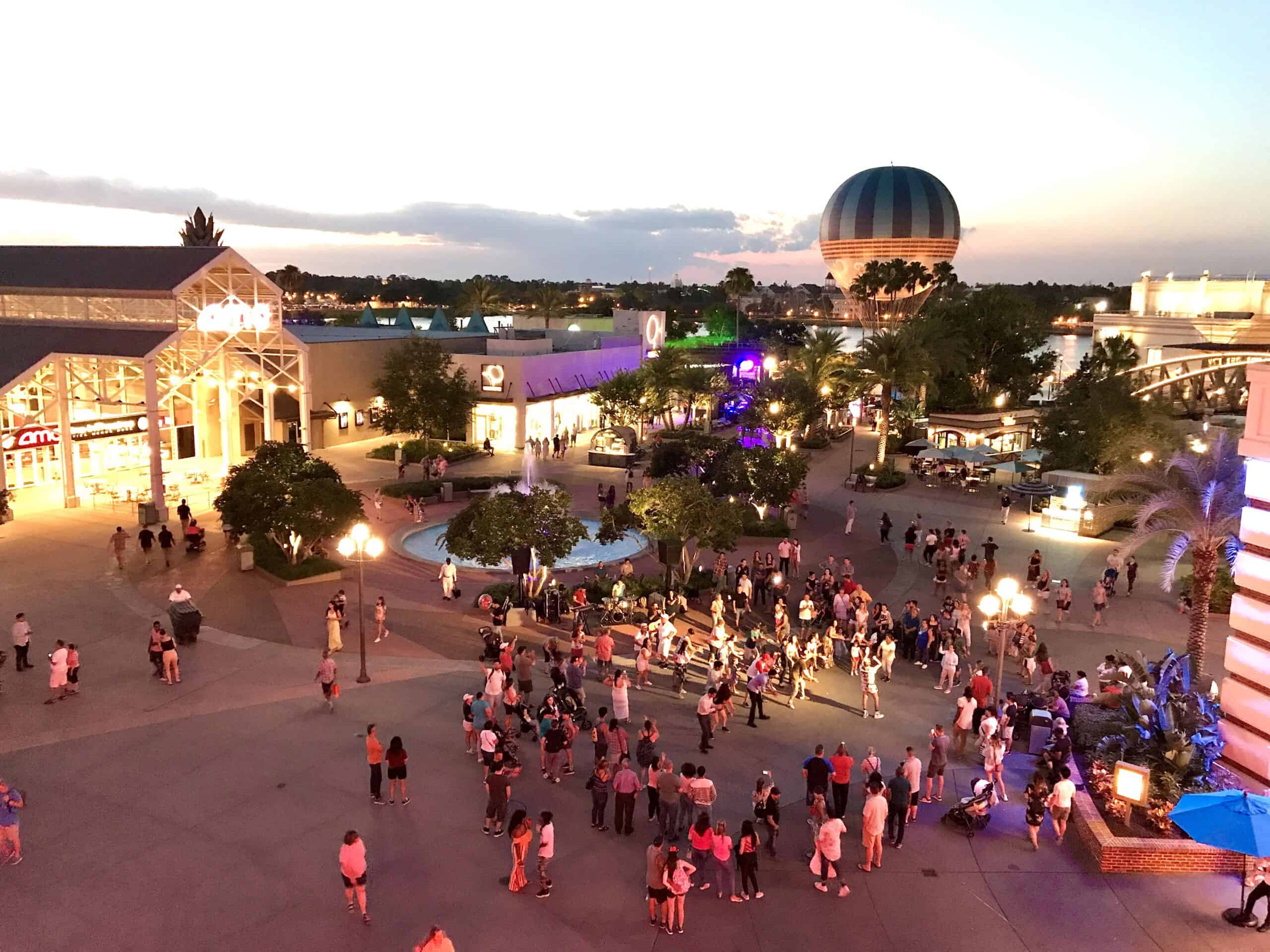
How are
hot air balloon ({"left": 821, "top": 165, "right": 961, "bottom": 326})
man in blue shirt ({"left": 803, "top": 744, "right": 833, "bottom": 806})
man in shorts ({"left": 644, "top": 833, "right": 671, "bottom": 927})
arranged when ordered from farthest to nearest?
hot air balloon ({"left": 821, "top": 165, "right": 961, "bottom": 326})
man in blue shirt ({"left": 803, "top": 744, "right": 833, "bottom": 806})
man in shorts ({"left": 644, "top": 833, "right": 671, "bottom": 927})

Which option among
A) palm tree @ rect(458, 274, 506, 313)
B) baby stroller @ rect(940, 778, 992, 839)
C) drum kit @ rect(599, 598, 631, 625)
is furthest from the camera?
palm tree @ rect(458, 274, 506, 313)

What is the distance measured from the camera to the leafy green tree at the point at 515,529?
69.7 feet

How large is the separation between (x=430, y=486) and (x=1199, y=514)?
26.0 metres

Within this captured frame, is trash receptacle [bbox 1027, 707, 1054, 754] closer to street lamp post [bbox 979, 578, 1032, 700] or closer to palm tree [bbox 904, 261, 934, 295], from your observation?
street lamp post [bbox 979, 578, 1032, 700]

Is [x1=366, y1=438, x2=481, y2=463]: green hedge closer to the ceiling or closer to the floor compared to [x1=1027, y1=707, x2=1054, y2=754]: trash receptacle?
closer to the ceiling

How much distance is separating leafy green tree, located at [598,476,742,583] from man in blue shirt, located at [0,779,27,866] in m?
14.7

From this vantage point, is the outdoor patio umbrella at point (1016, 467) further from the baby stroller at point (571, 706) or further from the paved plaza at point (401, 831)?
the baby stroller at point (571, 706)

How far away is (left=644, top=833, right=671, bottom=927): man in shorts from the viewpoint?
33.0 ft

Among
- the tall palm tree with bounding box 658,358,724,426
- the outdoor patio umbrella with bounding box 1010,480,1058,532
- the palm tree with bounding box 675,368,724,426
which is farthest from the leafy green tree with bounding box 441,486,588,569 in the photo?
the tall palm tree with bounding box 658,358,724,426

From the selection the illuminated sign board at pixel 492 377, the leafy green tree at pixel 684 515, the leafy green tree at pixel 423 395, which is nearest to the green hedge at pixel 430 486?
the leafy green tree at pixel 423 395

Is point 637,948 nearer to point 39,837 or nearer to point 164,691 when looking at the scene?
point 39,837

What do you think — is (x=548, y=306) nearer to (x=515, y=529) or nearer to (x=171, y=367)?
(x=171, y=367)

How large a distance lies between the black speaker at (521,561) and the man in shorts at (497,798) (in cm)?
959

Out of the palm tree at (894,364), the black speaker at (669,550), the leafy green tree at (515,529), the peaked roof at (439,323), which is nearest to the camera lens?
the leafy green tree at (515,529)
